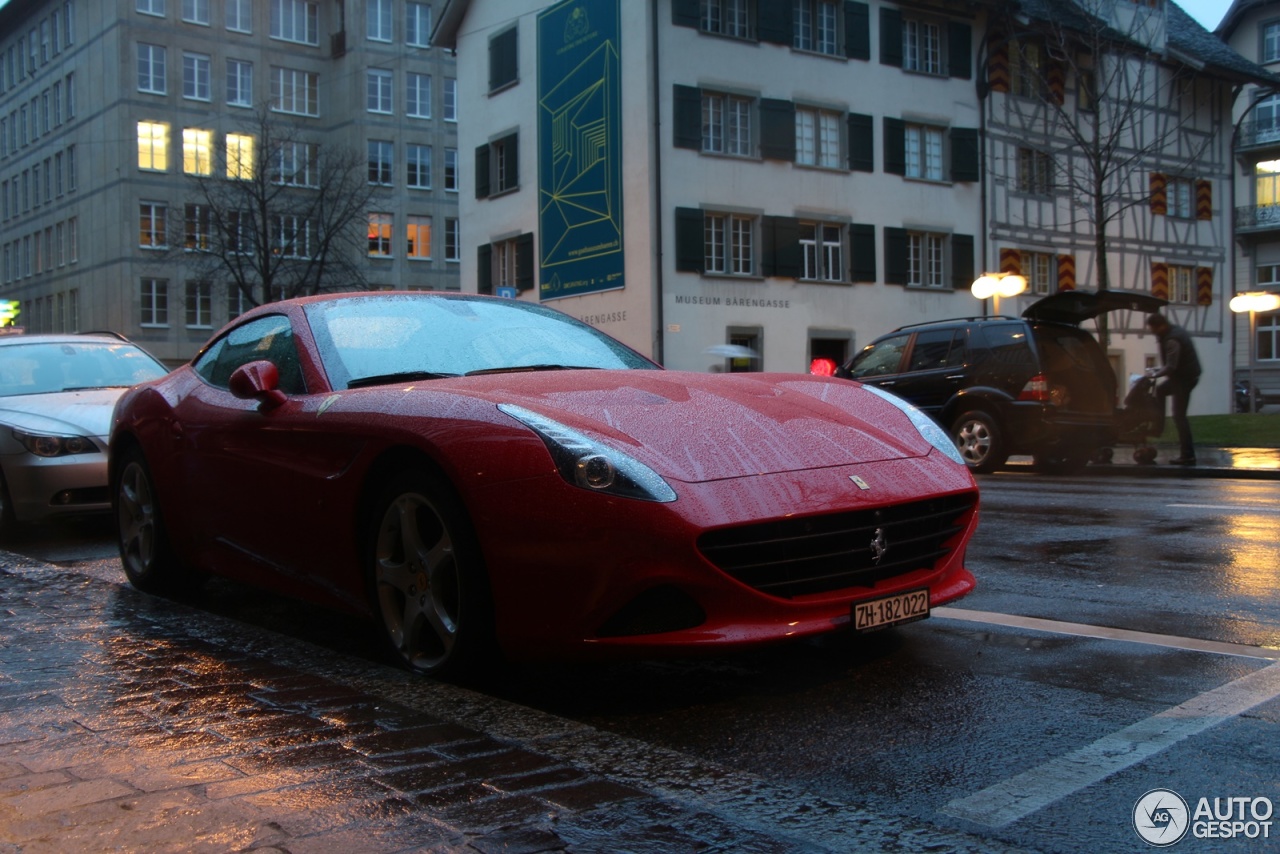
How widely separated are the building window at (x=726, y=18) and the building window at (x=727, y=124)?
1537mm

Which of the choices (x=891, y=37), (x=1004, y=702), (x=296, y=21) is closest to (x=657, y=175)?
(x=891, y=37)

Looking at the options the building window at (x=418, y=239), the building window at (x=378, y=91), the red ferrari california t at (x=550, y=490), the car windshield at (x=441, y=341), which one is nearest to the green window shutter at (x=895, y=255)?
the car windshield at (x=441, y=341)

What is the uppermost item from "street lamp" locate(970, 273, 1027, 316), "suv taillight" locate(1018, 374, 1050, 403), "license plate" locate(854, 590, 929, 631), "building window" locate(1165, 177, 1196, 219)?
"building window" locate(1165, 177, 1196, 219)

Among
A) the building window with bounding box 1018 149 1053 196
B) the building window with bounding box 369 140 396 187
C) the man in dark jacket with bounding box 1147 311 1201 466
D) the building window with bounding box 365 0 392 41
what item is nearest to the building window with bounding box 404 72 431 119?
the building window with bounding box 369 140 396 187

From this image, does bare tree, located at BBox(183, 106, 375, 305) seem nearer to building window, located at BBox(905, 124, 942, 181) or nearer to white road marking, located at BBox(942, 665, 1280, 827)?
building window, located at BBox(905, 124, 942, 181)

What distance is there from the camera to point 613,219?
30.8 meters

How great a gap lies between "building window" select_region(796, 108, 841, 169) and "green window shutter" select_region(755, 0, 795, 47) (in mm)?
1829

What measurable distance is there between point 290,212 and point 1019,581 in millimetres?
41234

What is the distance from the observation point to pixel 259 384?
16.5 ft

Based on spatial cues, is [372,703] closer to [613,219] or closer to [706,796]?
[706,796]

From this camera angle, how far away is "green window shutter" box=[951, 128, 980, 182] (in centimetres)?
3541

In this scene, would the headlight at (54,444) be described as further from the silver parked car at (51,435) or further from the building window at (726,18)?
the building window at (726,18)

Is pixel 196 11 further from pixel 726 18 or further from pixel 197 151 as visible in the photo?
pixel 726 18

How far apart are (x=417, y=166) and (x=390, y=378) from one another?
194 ft
